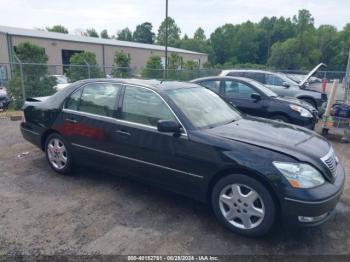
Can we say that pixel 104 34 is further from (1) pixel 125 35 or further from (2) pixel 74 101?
(2) pixel 74 101

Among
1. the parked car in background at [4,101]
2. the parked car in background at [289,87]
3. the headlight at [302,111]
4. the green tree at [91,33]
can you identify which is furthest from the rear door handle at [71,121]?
the green tree at [91,33]

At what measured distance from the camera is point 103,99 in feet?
13.3

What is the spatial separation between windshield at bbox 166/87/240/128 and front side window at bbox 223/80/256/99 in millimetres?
3309

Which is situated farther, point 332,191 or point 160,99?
point 160,99

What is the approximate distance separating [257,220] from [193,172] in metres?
0.83

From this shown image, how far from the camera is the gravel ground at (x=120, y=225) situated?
9.29 feet

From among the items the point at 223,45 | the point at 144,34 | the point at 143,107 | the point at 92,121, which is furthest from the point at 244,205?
the point at 144,34

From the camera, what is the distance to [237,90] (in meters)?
7.57

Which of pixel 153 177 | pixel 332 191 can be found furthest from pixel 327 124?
pixel 153 177

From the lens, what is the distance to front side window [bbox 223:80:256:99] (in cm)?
740

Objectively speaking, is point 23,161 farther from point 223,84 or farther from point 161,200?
point 223,84

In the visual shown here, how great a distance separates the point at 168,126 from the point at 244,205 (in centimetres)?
117

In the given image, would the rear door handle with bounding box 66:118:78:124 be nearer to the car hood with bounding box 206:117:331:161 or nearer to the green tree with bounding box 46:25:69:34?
the car hood with bounding box 206:117:331:161

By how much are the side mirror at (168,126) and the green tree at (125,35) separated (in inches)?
3996
